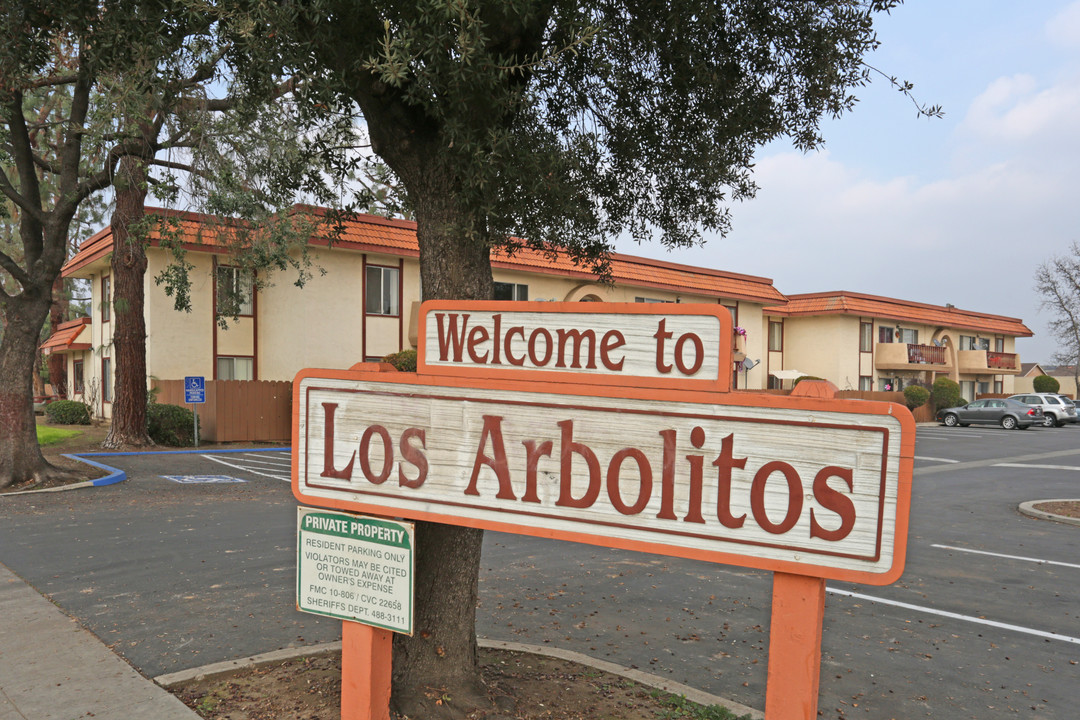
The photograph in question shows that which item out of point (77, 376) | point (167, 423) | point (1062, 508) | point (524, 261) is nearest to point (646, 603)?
point (1062, 508)

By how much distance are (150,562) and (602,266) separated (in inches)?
234

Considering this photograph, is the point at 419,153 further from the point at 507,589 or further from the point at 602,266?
the point at 507,589

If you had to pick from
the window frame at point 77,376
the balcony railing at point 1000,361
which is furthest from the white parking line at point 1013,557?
the balcony railing at point 1000,361

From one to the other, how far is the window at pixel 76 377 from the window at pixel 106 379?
562 cm

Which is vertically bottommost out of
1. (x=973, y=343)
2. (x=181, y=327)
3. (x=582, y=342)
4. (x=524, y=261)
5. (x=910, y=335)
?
(x=582, y=342)

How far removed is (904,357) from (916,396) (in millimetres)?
2304

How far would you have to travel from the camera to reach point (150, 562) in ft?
28.1

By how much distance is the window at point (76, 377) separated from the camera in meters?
33.1

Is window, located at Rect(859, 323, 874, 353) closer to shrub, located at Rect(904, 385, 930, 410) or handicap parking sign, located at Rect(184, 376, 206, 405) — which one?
shrub, located at Rect(904, 385, 930, 410)

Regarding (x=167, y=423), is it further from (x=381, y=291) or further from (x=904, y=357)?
(x=904, y=357)

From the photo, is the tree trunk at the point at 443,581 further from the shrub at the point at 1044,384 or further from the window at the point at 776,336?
the shrub at the point at 1044,384

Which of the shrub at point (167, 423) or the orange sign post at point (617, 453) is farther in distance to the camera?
the shrub at point (167, 423)

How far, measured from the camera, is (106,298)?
90.7 feet

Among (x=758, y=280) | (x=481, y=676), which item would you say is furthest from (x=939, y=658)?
(x=758, y=280)
